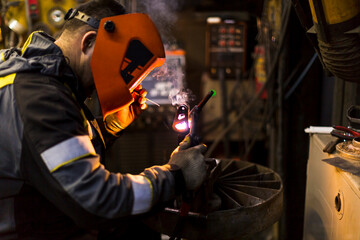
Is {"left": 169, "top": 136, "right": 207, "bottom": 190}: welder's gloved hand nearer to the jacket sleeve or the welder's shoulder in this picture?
the jacket sleeve

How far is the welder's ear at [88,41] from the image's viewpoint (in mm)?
1335

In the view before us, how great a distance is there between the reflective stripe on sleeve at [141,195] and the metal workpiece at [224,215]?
0.16m

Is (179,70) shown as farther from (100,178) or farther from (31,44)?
(100,178)

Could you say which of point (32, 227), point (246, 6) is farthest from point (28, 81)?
point (246, 6)

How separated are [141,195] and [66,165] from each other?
10.9 inches

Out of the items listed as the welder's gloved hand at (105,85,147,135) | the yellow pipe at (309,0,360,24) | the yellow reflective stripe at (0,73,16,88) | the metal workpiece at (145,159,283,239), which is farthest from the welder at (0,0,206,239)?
the yellow pipe at (309,0,360,24)

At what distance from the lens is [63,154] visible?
3.49 ft

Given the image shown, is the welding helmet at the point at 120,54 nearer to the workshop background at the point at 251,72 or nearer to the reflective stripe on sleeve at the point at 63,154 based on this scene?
the reflective stripe on sleeve at the point at 63,154

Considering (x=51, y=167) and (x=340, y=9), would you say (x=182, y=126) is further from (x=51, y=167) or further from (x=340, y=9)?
(x=340, y=9)

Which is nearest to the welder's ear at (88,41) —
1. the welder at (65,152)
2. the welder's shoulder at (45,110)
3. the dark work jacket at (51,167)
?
the welder at (65,152)

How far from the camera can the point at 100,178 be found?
1.10 m

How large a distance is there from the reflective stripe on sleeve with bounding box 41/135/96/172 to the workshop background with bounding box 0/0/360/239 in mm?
981

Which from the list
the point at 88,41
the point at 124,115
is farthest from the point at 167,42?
the point at 88,41

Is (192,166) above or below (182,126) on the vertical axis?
below
